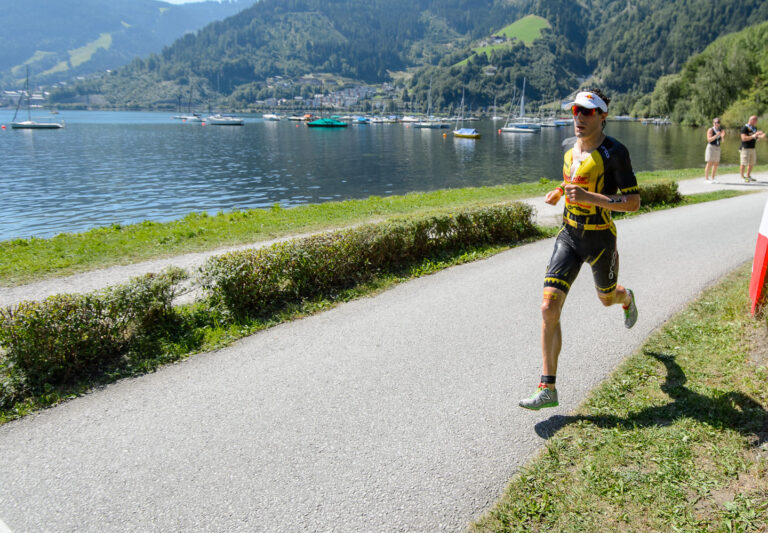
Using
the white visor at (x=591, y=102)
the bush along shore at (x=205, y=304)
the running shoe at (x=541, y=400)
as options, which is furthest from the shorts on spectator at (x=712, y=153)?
the running shoe at (x=541, y=400)

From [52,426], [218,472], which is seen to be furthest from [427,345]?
[52,426]

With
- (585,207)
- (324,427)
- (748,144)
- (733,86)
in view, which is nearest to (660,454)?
(585,207)

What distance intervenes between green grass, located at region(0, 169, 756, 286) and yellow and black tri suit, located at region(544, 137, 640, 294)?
21.3 ft

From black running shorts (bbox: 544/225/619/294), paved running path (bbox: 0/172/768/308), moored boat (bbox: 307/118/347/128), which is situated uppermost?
moored boat (bbox: 307/118/347/128)

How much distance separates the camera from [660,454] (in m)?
4.00

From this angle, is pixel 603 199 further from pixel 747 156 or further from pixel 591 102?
pixel 747 156

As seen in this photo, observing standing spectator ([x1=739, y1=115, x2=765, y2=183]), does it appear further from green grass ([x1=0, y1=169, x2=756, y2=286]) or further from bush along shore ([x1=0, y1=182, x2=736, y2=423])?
bush along shore ([x1=0, y1=182, x2=736, y2=423])

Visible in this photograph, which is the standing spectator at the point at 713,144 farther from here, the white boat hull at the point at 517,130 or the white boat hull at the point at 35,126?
the white boat hull at the point at 35,126

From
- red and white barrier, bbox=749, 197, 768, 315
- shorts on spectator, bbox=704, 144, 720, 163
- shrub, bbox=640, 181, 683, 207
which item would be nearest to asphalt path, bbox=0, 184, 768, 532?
red and white barrier, bbox=749, 197, 768, 315

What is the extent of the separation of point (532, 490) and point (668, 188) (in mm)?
15462

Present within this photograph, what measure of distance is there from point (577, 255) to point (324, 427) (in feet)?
9.56

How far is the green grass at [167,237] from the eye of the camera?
10695 mm

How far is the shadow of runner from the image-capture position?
4281 mm

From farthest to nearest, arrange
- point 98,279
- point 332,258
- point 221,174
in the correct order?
1. point 221,174
2. point 98,279
3. point 332,258
